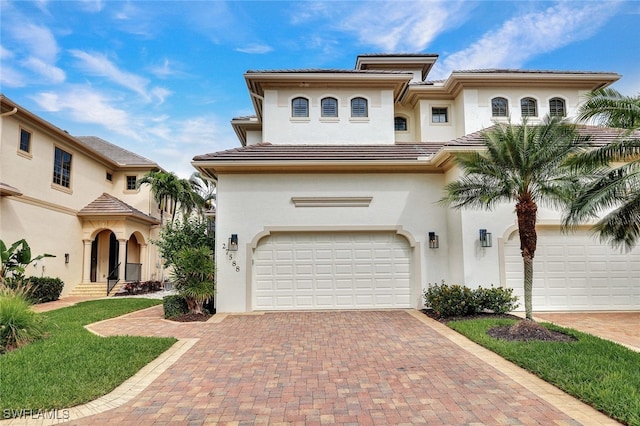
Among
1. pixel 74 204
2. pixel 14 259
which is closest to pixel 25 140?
pixel 74 204

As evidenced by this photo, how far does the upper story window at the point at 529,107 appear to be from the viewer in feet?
52.6

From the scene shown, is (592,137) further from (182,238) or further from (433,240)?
(182,238)

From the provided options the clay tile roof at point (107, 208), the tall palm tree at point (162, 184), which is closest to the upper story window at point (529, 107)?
the tall palm tree at point (162, 184)

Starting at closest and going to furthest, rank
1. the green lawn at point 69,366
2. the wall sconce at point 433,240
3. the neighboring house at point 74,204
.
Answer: the green lawn at point 69,366
the wall sconce at point 433,240
the neighboring house at point 74,204

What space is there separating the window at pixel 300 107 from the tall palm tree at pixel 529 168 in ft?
26.5

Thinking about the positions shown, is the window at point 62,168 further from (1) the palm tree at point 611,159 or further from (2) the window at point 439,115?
(1) the palm tree at point 611,159

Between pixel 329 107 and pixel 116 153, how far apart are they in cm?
1779

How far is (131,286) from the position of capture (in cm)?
2103

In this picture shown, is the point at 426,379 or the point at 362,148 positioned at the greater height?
the point at 362,148

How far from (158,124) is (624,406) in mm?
26109

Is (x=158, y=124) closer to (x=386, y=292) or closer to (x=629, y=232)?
(x=386, y=292)

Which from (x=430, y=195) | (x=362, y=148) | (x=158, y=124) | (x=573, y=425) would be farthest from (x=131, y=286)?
(x=573, y=425)

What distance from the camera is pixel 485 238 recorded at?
1156 centimetres

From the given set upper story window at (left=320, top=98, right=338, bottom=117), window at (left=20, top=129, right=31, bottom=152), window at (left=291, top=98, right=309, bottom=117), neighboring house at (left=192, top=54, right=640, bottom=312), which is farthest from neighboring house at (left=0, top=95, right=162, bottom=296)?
upper story window at (left=320, top=98, right=338, bottom=117)
